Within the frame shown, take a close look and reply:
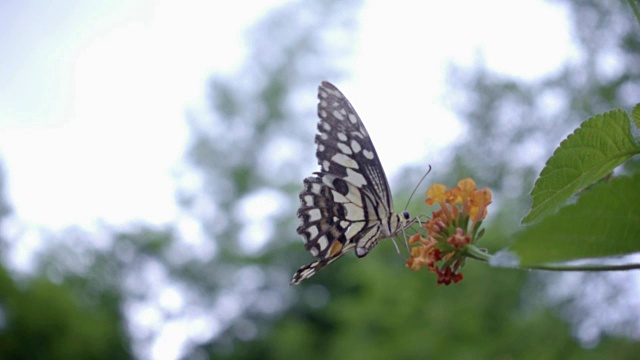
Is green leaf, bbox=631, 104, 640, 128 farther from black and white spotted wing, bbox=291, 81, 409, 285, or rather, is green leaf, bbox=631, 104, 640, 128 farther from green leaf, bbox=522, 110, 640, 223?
black and white spotted wing, bbox=291, 81, 409, 285

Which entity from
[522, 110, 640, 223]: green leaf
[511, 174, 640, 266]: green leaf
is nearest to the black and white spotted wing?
[522, 110, 640, 223]: green leaf

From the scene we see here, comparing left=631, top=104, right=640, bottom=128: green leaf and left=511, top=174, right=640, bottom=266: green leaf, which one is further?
left=631, top=104, right=640, bottom=128: green leaf

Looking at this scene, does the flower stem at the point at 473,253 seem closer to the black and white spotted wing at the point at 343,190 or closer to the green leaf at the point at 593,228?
the green leaf at the point at 593,228

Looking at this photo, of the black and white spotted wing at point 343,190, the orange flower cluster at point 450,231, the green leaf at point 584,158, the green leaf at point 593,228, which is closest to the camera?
the green leaf at point 593,228

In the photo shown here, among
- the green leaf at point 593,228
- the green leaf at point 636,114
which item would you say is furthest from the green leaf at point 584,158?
the green leaf at point 593,228

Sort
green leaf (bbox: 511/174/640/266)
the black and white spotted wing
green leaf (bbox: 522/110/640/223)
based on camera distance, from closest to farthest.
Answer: green leaf (bbox: 511/174/640/266) → green leaf (bbox: 522/110/640/223) → the black and white spotted wing

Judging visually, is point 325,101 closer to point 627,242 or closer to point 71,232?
point 627,242

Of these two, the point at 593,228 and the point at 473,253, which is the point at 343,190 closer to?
the point at 473,253
